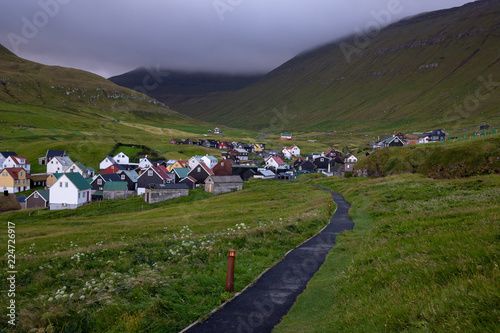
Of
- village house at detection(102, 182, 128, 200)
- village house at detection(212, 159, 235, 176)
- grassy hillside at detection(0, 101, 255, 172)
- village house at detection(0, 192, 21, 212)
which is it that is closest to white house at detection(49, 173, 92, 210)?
village house at detection(102, 182, 128, 200)

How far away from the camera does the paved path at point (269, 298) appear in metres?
8.94

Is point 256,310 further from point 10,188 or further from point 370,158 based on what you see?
point 10,188

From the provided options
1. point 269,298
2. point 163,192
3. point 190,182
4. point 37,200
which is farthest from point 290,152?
point 269,298

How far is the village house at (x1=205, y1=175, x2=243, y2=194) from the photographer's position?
255ft

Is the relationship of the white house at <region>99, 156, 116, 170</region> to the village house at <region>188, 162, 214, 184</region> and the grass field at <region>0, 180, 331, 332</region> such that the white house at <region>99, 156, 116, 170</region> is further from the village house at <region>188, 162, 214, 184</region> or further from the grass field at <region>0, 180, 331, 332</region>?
the grass field at <region>0, 180, 331, 332</region>

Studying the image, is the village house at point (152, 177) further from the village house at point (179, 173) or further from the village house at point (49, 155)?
the village house at point (49, 155)

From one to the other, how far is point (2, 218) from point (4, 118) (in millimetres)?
154741

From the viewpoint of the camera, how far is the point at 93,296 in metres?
10.1

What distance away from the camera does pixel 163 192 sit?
6988cm

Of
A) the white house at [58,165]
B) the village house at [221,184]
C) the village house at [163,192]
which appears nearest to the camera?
the village house at [163,192]

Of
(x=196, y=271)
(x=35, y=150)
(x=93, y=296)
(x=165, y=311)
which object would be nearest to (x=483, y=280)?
(x=165, y=311)

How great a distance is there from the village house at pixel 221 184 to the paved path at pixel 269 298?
61496 mm

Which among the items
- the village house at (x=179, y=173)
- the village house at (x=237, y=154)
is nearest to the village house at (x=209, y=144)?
the village house at (x=237, y=154)

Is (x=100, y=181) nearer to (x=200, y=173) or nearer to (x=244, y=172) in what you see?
(x=200, y=173)
